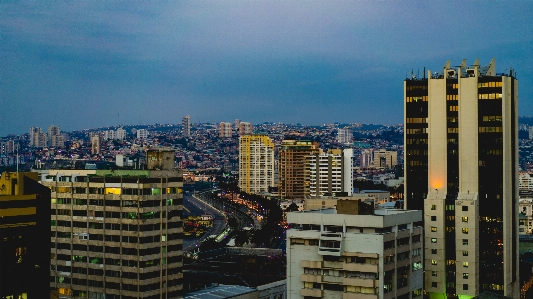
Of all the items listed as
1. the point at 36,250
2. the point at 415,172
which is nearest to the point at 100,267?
the point at 36,250

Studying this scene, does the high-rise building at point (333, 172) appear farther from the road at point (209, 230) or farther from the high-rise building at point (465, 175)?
the high-rise building at point (465, 175)

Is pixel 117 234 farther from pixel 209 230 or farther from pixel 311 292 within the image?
pixel 209 230

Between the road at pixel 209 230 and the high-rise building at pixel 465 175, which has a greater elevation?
the high-rise building at pixel 465 175

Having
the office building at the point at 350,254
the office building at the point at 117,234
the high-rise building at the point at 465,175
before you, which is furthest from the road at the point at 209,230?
the office building at the point at 350,254

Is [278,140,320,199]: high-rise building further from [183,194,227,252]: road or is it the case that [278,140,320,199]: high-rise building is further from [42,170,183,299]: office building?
[42,170,183,299]: office building

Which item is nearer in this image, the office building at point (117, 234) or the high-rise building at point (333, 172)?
the office building at point (117, 234)

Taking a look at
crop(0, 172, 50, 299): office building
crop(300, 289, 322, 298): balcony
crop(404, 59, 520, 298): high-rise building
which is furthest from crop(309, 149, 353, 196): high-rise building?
crop(0, 172, 50, 299): office building

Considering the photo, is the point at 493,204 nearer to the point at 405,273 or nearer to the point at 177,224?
the point at 405,273
